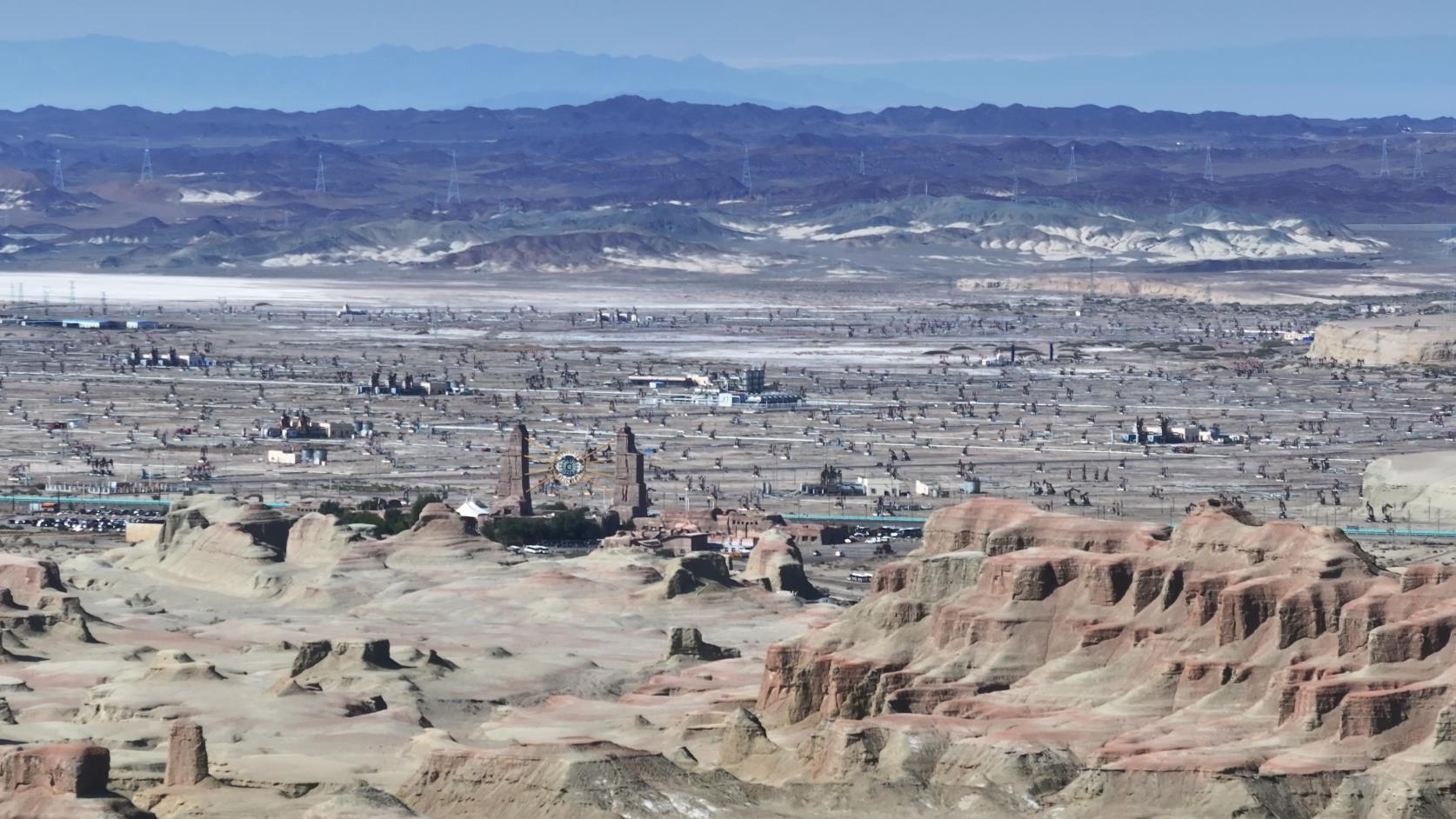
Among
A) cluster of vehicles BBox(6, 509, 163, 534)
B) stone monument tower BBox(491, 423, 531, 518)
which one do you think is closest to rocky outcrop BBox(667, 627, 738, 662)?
stone monument tower BBox(491, 423, 531, 518)

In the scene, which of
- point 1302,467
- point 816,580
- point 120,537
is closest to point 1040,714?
point 816,580

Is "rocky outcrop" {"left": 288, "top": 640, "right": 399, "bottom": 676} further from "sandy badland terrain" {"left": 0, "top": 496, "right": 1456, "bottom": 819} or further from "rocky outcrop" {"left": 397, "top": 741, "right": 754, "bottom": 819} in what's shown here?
"rocky outcrop" {"left": 397, "top": 741, "right": 754, "bottom": 819}

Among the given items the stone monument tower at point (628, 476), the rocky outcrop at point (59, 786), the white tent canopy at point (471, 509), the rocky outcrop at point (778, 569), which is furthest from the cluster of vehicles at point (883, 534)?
the rocky outcrop at point (59, 786)

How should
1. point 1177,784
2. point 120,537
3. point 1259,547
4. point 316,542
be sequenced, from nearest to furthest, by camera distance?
1. point 1177,784
2. point 1259,547
3. point 316,542
4. point 120,537

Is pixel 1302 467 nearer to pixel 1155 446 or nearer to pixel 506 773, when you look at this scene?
pixel 1155 446

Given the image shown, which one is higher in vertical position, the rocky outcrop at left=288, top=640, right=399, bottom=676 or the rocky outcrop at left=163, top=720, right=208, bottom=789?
the rocky outcrop at left=163, top=720, right=208, bottom=789

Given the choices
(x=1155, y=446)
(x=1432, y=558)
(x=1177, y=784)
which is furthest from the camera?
(x=1155, y=446)

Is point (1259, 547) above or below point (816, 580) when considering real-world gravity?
above
